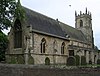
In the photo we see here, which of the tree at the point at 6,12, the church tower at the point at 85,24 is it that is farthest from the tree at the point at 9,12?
the church tower at the point at 85,24

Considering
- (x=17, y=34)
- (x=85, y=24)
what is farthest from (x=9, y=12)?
(x=85, y=24)

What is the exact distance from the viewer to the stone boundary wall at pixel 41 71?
15.7 meters

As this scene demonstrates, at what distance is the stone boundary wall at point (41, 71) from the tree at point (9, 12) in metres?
14.9

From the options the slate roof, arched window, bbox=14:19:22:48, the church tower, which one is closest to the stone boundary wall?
the slate roof

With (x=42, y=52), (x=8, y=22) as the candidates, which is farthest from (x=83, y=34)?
(x=8, y=22)

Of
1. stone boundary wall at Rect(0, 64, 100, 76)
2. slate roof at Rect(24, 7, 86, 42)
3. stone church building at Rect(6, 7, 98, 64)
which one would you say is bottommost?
stone boundary wall at Rect(0, 64, 100, 76)

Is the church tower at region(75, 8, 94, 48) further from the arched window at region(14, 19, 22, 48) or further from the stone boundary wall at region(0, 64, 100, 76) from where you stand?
the stone boundary wall at region(0, 64, 100, 76)

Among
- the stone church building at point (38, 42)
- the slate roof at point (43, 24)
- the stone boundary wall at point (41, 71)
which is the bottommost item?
the stone boundary wall at point (41, 71)

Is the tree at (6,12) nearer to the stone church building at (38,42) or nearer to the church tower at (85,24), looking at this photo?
the stone church building at (38,42)

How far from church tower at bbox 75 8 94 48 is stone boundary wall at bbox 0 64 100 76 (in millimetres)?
40181

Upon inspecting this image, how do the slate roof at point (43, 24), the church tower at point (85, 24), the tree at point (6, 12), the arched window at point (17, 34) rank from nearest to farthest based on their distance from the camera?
the tree at point (6, 12)
the arched window at point (17, 34)
the slate roof at point (43, 24)
the church tower at point (85, 24)

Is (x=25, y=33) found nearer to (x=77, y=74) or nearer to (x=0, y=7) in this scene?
(x=0, y=7)

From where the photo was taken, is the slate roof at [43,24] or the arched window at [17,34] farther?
the slate roof at [43,24]

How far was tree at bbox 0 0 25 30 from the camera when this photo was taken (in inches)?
1319
